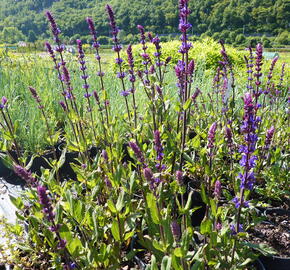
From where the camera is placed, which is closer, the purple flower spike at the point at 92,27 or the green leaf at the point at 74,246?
the green leaf at the point at 74,246

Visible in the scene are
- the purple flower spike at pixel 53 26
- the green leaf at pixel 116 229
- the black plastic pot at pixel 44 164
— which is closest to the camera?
the green leaf at pixel 116 229

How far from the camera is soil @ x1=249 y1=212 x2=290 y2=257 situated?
2.15 meters

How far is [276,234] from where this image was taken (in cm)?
226

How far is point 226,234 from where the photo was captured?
1.60m

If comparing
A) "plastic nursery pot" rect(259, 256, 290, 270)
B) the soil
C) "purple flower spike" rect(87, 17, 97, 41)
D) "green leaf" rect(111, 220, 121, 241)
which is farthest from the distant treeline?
"green leaf" rect(111, 220, 121, 241)

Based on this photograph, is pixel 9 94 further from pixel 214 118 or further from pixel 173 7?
pixel 173 7

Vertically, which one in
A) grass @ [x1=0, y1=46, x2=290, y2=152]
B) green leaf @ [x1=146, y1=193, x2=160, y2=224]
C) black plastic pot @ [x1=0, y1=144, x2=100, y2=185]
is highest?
green leaf @ [x1=146, y1=193, x2=160, y2=224]

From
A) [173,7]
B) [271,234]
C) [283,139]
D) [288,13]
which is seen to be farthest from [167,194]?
[288,13]

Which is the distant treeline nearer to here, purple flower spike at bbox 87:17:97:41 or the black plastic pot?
the black plastic pot

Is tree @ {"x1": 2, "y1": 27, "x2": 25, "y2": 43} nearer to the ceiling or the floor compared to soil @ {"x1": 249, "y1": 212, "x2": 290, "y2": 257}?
nearer to the ceiling

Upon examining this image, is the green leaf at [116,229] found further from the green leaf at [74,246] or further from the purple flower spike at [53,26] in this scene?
the purple flower spike at [53,26]

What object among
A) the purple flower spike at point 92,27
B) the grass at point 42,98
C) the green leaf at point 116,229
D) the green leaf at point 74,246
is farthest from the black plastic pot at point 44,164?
Result: the green leaf at point 74,246

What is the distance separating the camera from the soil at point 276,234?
7.06 feet

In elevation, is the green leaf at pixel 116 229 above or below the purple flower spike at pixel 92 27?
below
